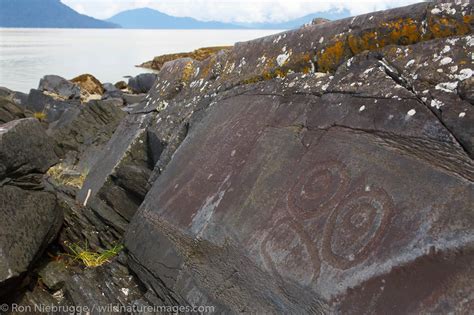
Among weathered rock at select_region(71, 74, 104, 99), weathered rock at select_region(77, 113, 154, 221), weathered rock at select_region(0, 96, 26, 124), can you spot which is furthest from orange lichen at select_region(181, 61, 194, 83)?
weathered rock at select_region(71, 74, 104, 99)

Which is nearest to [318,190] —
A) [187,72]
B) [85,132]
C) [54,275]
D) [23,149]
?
[54,275]

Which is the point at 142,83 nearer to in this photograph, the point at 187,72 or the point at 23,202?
the point at 187,72

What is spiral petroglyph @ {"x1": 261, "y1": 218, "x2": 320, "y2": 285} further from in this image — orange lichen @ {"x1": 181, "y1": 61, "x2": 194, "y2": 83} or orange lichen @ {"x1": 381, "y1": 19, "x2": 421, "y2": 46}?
orange lichen @ {"x1": 181, "y1": 61, "x2": 194, "y2": 83}

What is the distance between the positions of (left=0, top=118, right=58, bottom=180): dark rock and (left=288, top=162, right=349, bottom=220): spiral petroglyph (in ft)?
10.9

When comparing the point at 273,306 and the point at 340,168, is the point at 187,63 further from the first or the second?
the point at 273,306

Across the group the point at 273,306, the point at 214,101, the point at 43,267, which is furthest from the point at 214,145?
the point at 43,267

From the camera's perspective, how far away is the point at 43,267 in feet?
18.1

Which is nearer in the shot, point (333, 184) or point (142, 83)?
point (333, 184)

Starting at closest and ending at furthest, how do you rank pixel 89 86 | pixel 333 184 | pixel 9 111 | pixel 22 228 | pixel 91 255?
pixel 333 184 < pixel 22 228 < pixel 91 255 < pixel 9 111 < pixel 89 86

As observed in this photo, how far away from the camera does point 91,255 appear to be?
5820 mm

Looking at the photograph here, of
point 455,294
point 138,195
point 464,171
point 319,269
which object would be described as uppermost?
point 464,171

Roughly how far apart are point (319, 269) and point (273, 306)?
18.8 inches

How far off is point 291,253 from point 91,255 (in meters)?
3.28

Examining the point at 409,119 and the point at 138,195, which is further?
the point at 138,195
